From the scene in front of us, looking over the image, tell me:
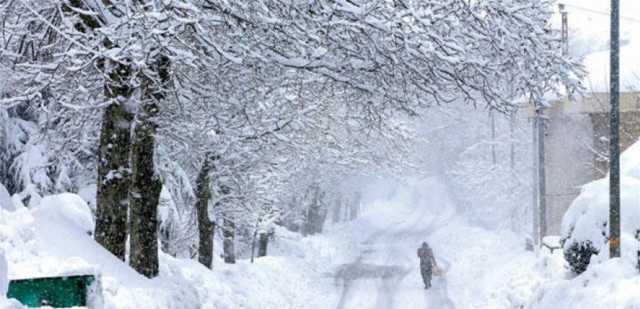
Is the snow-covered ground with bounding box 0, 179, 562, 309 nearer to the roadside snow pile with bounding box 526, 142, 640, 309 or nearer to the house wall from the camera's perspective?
the roadside snow pile with bounding box 526, 142, 640, 309

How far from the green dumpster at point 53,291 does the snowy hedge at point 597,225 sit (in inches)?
359

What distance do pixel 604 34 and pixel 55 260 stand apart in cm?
15136

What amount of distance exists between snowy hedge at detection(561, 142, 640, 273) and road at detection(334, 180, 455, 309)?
552 cm

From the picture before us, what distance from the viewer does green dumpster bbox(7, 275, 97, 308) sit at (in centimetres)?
723

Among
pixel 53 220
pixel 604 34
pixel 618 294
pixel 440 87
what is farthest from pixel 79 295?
pixel 604 34

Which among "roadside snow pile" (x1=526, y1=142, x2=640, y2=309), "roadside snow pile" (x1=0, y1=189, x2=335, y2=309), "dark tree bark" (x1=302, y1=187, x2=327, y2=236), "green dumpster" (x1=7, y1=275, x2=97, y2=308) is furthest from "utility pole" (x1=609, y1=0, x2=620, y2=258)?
"dark tree bark" (x1=302, y1=187, x2=327, y2=236)

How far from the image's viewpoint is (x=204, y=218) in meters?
21.4

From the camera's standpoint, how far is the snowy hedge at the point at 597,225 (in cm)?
1418

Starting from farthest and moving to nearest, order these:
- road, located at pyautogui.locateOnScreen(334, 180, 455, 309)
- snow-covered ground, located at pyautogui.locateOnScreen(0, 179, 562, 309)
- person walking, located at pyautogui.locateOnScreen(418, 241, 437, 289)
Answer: person walking, located at pyautogui.locateOnScreen(418, 241, 437, 289), road, located at pyautogui.locateOnScreen(334, 180, 455, 309), snow-covered ground, located at pyautogui.locateOnScreen(0, 179, 562, 309)

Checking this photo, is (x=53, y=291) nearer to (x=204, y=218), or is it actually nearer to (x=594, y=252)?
A: (x=594, y=252)

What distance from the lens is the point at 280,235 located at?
123 ft

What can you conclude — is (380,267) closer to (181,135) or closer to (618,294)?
(181,135)

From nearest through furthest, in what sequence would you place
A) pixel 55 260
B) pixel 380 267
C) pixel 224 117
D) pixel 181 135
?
pixel 55 260, pixel 181 135, pixel 224 117, pixel 380 267

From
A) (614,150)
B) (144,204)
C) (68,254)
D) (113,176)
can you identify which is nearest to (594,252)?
(614,150)
